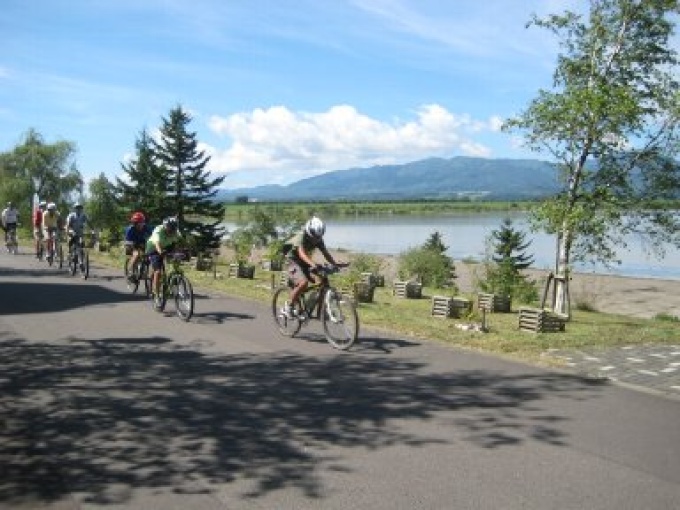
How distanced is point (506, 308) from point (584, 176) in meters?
4.03

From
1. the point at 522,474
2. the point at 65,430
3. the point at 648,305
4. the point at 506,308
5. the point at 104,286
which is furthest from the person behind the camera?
the point at 648,305

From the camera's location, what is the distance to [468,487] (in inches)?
191

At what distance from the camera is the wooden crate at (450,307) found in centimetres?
1515

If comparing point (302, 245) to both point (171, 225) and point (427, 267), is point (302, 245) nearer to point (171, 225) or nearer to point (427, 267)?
point (171, 225)

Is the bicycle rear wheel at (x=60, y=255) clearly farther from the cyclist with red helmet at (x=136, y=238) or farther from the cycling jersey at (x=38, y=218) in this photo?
the cyclist with red helmet at (x=136, y=238)

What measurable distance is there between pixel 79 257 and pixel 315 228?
461 inches

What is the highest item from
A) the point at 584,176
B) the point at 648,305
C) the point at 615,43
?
the point at 615,43

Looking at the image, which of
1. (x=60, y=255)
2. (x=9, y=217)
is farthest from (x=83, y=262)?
(x=9, y=217)

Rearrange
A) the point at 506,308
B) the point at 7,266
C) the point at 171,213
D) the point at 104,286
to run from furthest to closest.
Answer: the point at 171,213
the point at 7,266
the point at 506,308
the point at 104,286

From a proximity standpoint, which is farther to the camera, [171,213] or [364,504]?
[171,213]

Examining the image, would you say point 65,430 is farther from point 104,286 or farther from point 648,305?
point 648,305

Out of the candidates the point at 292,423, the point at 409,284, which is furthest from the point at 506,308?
the point at 292,423

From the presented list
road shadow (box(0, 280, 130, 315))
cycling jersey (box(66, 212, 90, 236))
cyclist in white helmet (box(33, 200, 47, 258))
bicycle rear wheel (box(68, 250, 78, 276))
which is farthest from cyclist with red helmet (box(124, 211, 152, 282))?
cyclist in white helmet (box(33, 200, 47, 258))

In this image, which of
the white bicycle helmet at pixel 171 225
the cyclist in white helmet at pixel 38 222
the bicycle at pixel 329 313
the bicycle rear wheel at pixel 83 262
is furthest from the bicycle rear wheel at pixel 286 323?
the cyclist in white helmet at pixel 38 222
